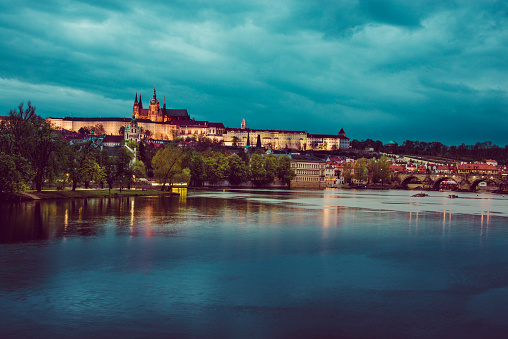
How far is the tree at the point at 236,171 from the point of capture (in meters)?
114

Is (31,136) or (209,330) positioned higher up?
(31,136)

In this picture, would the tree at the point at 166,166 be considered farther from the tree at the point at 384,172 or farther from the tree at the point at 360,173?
the tree at the point at 384,172

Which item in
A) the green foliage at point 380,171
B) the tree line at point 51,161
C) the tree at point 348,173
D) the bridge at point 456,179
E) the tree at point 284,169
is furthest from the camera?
the tree at point 348,173

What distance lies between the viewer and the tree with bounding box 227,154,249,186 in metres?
114

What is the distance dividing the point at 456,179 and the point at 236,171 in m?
71.8

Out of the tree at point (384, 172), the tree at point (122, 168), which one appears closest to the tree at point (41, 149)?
the tree at point (122, 168)

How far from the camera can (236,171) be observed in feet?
376

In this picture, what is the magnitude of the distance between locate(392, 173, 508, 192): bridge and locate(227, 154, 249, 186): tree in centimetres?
6528

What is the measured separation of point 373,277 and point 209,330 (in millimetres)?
8829

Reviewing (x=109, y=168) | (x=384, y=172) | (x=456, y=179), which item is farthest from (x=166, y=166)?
(x=456, y=179)

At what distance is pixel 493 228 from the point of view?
38688 millimetres

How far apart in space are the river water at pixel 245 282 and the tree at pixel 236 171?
263ft

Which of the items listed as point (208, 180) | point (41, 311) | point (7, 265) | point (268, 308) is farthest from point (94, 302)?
point (208, 180)

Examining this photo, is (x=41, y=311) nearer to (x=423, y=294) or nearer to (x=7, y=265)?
(x=7, y=265)
